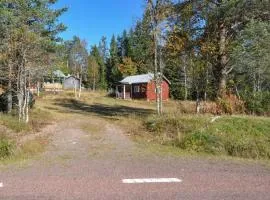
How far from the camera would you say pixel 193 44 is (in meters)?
29.0

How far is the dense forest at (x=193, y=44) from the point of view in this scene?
2384 centimetres

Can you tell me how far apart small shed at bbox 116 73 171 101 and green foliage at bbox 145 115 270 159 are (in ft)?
157

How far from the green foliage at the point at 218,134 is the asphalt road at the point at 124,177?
155 cm

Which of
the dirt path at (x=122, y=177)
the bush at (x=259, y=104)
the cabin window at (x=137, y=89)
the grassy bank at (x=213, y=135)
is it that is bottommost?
the dirt path at (x=122, y=177)

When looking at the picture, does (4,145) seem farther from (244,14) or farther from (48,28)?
(48,28)

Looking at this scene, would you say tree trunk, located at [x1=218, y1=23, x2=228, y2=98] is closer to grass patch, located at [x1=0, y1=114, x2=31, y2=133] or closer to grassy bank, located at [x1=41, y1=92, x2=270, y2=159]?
grassy bank, located at [x1=41, y1=92, x2=270, y2=159]

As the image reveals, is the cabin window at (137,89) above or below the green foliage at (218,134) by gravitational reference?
above

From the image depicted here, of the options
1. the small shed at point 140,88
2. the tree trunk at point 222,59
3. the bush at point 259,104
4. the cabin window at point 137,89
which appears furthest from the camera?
the cabin window at point 137,89

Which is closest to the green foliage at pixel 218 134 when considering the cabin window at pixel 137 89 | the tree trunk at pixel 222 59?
the tree trunk at pixel 222 59

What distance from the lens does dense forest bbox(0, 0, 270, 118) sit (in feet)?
78.2

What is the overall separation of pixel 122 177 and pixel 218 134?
6.52 meters

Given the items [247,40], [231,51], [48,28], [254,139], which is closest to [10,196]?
[254,139]

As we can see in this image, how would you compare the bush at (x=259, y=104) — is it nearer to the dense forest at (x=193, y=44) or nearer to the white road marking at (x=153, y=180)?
the dense forest at (x=193, y=44)

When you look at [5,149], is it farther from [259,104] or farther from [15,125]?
[259,104]
